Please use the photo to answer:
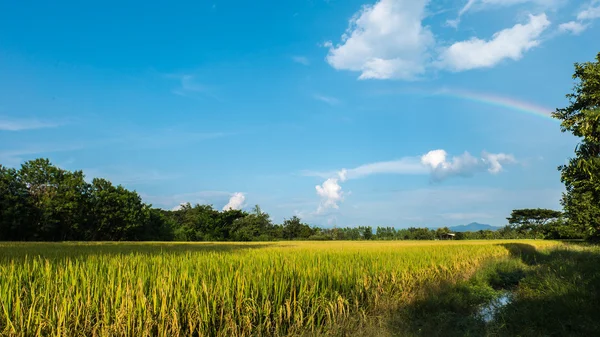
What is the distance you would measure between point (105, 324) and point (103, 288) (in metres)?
0.88

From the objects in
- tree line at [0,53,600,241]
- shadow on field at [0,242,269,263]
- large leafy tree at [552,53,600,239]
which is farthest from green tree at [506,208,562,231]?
shadow on field at [0,242,269,263]

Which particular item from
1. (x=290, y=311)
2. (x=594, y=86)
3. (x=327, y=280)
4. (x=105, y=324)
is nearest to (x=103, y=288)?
(x=105, y=324)

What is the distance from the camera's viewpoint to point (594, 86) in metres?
14.6

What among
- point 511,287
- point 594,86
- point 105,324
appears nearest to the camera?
point 105,324

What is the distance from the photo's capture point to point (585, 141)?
18031mm

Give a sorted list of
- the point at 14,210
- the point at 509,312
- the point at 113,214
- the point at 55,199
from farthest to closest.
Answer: the point at 113,214, the point at 55,199, the point at 14,210, the point at 509,312

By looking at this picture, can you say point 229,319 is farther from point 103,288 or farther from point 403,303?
point 403,303

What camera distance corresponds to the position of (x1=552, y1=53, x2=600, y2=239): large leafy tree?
1384 centimetres

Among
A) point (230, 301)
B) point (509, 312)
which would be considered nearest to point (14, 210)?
point (230, 301)

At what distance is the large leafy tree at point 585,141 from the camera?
13836mm

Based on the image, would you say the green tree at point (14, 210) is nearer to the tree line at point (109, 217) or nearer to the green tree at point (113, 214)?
the tree line at point (109, 217)

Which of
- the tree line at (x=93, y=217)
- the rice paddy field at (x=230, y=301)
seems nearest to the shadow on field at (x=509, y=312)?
the rice paddy field at (x=230, y=301)

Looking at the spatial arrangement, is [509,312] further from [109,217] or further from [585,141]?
[109,217]

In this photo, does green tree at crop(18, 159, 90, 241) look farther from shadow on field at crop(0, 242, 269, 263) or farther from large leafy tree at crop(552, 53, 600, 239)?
large leafy tree at crop(552, 53, 600, 239)
